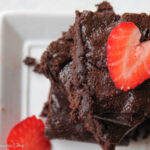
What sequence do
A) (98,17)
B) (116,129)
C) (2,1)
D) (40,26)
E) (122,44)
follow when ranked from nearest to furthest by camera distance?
1. (122,44)
2. (98,17)
3. (116,129)
4. (40,26)
5. (2,1)

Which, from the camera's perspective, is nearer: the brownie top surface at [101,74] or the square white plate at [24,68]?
the brownie top surface at [101,74]

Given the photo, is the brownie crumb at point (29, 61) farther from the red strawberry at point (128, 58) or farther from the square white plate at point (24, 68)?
the red strawberry at point (128, 58)

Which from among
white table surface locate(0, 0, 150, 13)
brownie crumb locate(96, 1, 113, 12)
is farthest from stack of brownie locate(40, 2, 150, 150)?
white table surface locate(0, 0, 150, 13)

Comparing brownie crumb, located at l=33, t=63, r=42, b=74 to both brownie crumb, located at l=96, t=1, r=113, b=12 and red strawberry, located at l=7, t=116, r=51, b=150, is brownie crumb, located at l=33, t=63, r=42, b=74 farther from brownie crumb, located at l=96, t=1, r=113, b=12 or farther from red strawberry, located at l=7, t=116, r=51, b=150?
brownie crumb, located at l=96, t=1, r=113, b=12

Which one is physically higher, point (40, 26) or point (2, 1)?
point (2, 1)

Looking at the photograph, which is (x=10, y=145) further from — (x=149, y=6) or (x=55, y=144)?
(x=149, y=6)

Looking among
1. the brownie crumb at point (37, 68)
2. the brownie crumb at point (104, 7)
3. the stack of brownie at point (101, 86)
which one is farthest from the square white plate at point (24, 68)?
the stack of brownie at point (101, 86)

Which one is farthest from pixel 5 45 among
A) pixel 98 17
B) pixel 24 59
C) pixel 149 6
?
pixel 149 6
